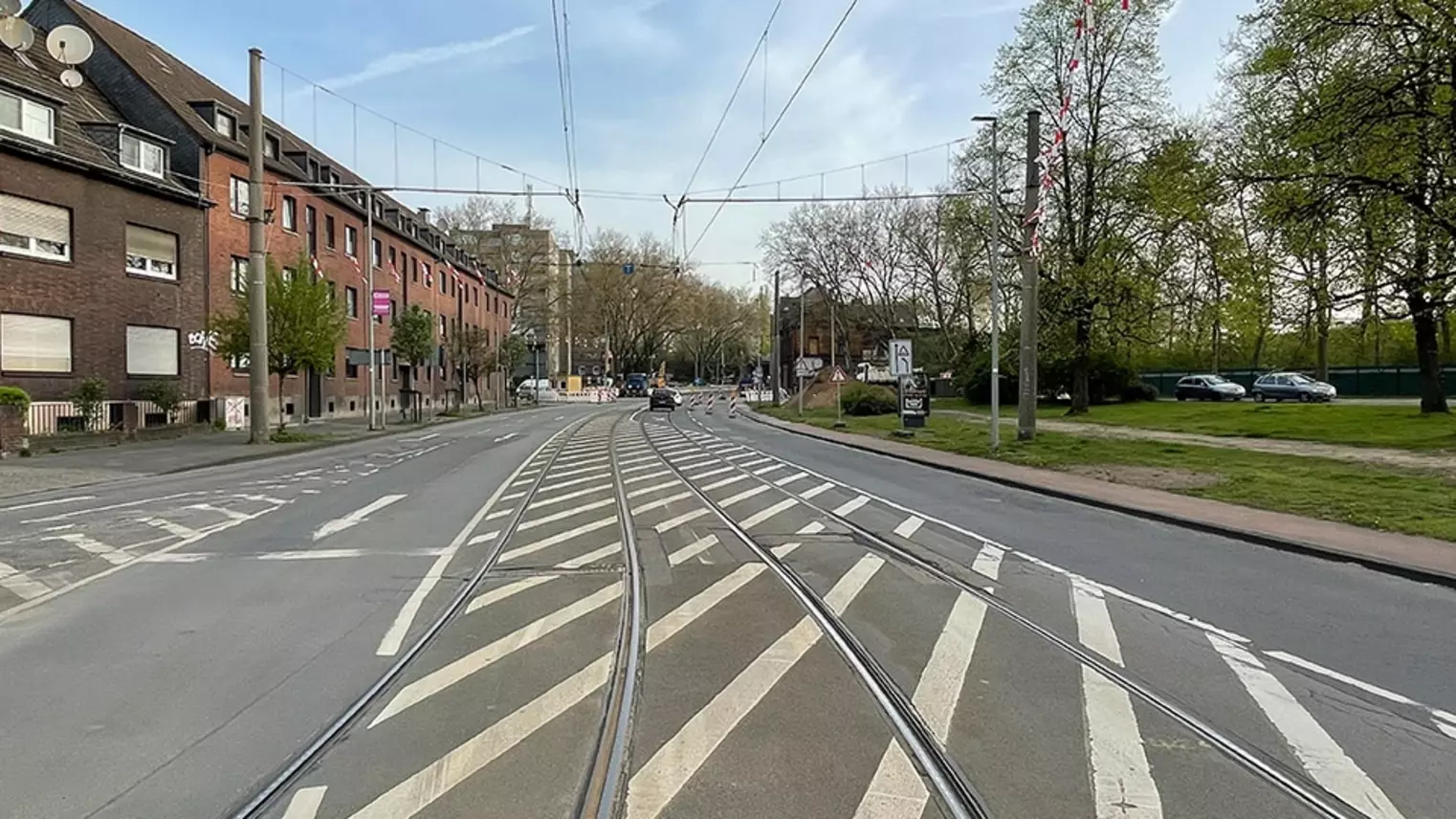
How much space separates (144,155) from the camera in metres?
31.1

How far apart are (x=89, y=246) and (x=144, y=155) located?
4.50 m

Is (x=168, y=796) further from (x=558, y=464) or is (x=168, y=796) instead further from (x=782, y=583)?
(x=558, y=464)

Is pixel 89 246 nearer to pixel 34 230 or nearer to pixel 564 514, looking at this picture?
pixel 34 230

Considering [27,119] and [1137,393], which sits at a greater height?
[27,119]

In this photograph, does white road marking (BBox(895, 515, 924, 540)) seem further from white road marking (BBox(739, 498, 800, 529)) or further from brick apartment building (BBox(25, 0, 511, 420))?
brick apartment building (BBox(25, 0, 511, 420))

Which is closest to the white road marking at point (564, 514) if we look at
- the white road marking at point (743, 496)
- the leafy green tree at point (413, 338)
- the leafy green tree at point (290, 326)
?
the white road marking at point (743, 496)

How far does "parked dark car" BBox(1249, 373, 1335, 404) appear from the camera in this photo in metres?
50.3

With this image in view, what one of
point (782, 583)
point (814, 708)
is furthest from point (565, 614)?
point (814, 708)

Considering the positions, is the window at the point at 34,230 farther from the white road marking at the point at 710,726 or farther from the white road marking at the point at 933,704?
the white road marking at the point at 933,704

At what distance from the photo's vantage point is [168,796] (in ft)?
13.9

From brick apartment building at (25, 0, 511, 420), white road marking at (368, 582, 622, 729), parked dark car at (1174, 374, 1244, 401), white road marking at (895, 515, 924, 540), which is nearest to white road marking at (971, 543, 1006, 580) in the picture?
white road marking at (895, 515, 924, 540)

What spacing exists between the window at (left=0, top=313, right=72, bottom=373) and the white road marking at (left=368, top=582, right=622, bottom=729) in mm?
24652

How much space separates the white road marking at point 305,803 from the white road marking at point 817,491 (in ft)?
39.2

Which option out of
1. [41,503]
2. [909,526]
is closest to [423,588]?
[909,526]
